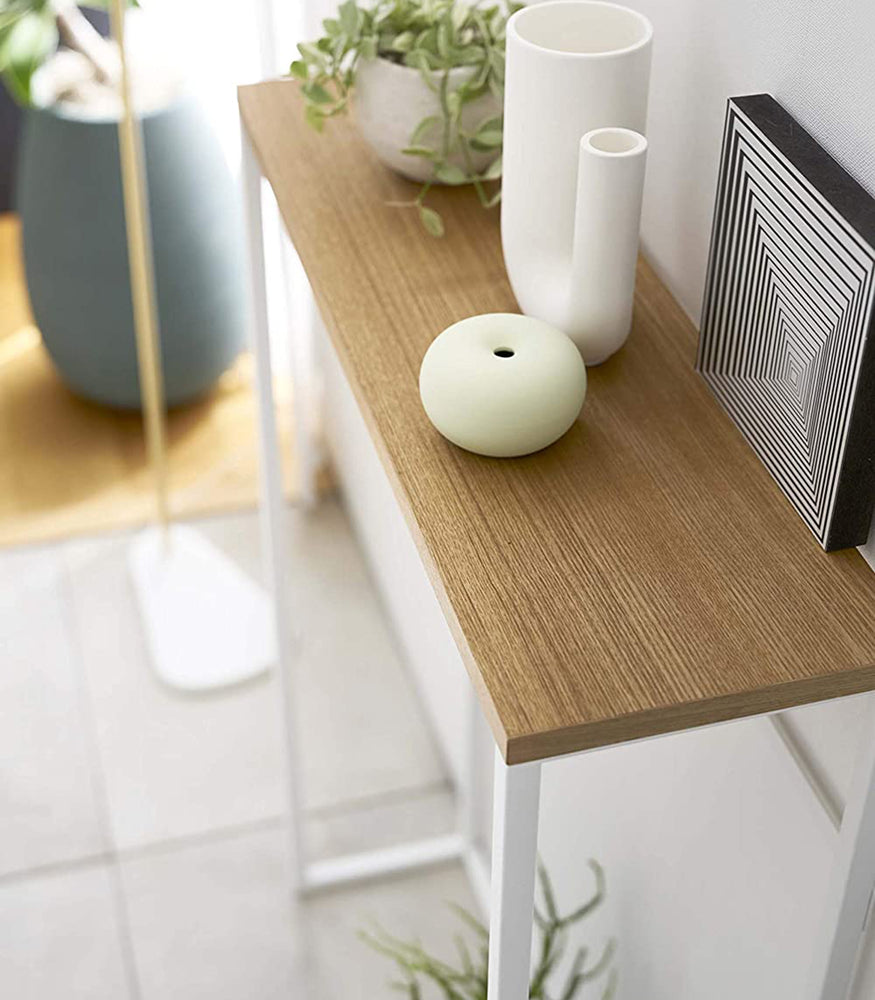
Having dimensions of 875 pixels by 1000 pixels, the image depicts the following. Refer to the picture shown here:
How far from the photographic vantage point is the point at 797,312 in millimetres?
803

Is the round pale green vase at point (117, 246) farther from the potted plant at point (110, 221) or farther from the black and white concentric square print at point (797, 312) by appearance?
the black and white concentric square print at point (797, 312)

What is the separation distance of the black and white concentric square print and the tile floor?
1111mm

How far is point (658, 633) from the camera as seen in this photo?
0.76m

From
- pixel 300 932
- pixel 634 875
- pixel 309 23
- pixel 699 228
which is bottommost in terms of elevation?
pixel 300 932

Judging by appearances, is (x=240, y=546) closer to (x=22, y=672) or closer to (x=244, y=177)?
(x=22, y=672)

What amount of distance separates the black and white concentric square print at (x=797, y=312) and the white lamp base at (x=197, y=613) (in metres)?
1.34

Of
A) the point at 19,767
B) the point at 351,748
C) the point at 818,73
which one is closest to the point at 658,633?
the point at 818,73

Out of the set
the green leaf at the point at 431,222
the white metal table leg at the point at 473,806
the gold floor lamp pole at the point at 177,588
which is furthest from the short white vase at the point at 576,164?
the gold floor lamp pole at the point at 177,588

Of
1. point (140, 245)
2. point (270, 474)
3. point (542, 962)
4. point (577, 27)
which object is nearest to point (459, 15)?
point (577, 27)

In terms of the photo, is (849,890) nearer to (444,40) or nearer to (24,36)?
(444,40)

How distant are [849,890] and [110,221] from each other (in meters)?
1.86

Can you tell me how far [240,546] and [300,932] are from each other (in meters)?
0.78

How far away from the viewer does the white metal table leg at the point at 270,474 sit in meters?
1.37

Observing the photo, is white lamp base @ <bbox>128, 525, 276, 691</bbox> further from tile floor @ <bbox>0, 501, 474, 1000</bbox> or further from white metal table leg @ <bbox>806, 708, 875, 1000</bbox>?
white metal table leg @ <bbox>806, 708, 875, 1000</bbox>
